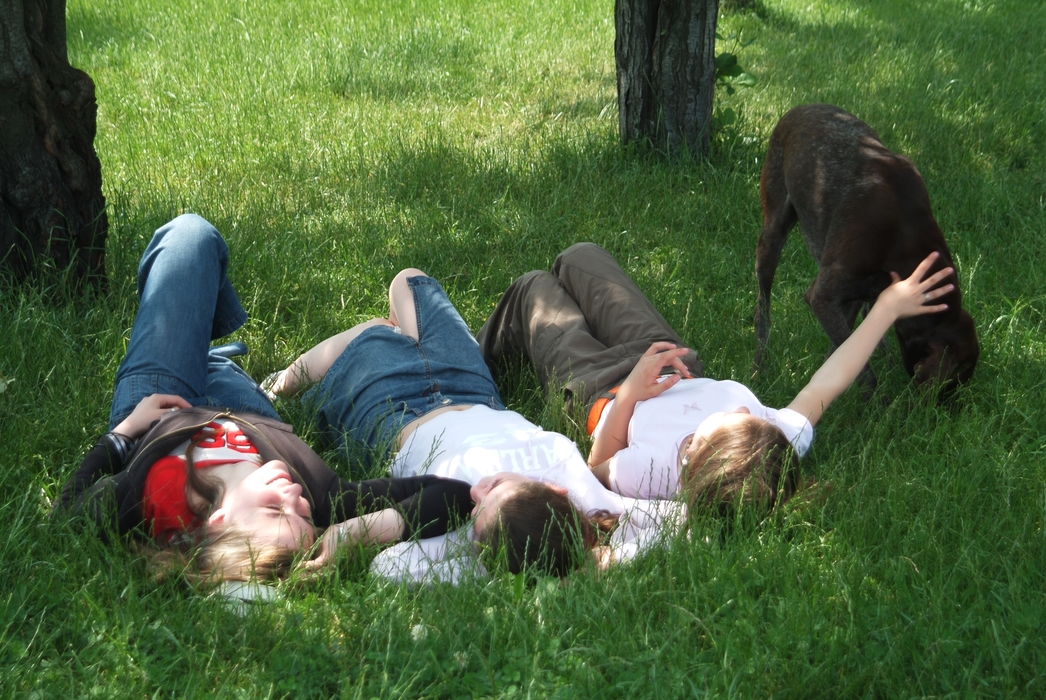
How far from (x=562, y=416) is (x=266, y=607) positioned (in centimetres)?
155

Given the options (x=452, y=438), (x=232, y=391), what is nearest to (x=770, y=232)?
(x=452, y=438)

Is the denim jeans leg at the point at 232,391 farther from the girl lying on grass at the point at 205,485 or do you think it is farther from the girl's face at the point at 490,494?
the girl's face at the point at 490,494

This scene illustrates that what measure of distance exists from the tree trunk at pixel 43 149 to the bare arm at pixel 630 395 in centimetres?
269

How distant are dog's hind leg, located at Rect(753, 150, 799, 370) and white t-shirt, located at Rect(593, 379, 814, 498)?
4.20 ft

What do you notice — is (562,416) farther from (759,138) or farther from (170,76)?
(170,76)

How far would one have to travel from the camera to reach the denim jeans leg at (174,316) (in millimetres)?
3445

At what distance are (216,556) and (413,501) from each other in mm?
624

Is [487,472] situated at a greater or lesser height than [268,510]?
lesser

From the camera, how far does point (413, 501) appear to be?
3020mm

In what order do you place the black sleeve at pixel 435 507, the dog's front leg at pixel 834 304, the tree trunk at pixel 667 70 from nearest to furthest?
the black sleeve at pixel 435 507
the dog's front leg at pixel 834 304
the tree trunk at pixel 667 70

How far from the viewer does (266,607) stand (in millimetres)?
2684

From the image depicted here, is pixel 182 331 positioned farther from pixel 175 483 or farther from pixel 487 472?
pixel 487 472

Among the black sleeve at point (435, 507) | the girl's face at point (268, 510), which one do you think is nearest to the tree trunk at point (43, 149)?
the girl's face at point (268, 510)

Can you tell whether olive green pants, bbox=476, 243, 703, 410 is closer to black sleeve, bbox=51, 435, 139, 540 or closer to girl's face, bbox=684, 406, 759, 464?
girl's face, bbox=684, 406, 759, 464
